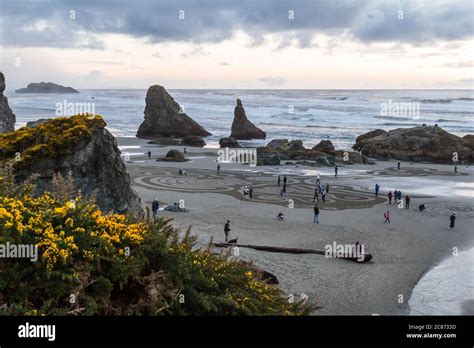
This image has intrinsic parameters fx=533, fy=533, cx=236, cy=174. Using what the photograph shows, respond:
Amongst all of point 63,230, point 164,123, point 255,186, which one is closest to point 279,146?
point 255,186

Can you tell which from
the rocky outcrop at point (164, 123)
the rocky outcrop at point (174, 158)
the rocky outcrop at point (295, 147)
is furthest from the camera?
the rocky outcrop at point (164, 123)

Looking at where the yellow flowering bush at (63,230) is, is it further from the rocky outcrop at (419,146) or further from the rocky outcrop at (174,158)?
the rocky outcrop at (419,146)

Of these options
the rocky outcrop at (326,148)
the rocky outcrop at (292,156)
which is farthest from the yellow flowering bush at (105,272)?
the rocky outcrop at (326,148)

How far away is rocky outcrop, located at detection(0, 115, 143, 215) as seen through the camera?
19.0m

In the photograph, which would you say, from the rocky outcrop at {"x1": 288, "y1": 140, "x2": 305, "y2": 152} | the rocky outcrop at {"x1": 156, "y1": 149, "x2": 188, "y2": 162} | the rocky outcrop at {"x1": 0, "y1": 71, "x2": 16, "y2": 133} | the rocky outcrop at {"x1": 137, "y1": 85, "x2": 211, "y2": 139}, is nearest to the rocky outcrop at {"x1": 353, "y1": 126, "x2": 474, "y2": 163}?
the rocky outcrop at {"x1": 288, "y1": 140, "x2": 305, "y2": 152}

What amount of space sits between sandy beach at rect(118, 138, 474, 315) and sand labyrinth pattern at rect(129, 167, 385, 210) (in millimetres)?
78

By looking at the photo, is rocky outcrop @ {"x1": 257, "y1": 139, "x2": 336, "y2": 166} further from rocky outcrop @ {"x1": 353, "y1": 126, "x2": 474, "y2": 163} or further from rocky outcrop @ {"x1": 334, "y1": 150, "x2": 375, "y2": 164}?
rocky outcrop @ {"x1": 353, "y1": 126, "x2": 474, "y2": 163}

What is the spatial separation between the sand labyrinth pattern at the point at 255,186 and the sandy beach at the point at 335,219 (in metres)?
0.08

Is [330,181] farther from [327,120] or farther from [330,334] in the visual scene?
[327,120]

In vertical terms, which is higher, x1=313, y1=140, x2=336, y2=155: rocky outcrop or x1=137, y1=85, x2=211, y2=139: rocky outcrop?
x1=137, y1=85, x2=211, y2=139: rocky outcrop

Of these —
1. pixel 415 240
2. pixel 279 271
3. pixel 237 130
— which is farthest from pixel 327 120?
pixel 279 271

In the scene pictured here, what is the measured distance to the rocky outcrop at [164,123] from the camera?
94.8 m

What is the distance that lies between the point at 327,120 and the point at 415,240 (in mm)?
98184

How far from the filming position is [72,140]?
62.8 ft
